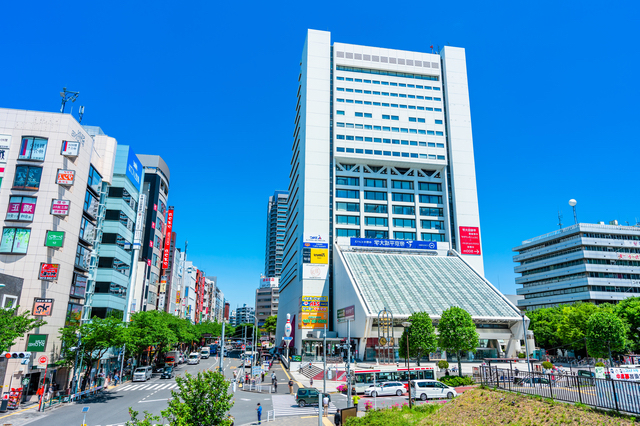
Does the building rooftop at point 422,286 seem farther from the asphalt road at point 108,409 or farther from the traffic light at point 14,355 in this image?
the traffic light at point 14,355

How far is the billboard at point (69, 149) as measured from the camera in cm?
4853

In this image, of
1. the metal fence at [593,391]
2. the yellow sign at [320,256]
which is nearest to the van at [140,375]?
the yellow sign at [320,256]

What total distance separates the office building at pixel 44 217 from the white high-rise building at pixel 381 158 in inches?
1893

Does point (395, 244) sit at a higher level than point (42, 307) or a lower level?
higher

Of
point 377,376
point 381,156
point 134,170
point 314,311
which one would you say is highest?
point 381,156

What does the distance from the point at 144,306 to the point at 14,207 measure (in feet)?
136

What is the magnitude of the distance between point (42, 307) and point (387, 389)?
1493 inches

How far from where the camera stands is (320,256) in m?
90.2

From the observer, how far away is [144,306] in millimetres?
82375

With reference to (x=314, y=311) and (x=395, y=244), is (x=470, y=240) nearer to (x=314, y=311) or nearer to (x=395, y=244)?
(x=395, y=244)

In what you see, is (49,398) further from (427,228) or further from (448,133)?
(448,133)

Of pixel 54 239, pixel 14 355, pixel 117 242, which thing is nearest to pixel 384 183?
pixel 117 242

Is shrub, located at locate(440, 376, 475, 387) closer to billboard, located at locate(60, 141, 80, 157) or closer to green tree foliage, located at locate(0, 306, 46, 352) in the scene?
green tree foliage, located at locate(0, 306, 46, 352)

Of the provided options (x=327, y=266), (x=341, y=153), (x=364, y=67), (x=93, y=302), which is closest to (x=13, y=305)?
(x=93, y=302)
